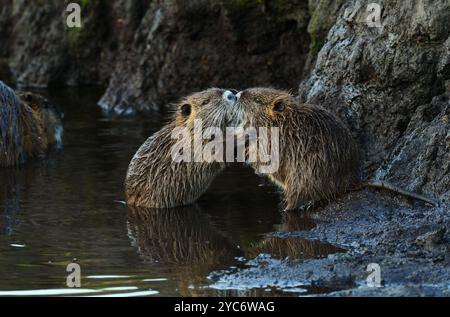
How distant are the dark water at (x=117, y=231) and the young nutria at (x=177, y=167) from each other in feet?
0.52

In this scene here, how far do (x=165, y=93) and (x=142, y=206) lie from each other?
4.89 metres

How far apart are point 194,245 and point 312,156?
49.7 inches

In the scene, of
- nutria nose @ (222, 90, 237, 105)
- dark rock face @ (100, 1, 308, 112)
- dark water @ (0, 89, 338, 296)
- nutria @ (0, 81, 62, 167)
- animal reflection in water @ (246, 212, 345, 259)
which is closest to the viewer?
dark water @ (0, 89, 338, 296)

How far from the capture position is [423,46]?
8.88 m

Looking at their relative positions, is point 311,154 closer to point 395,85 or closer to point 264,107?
point 264,107

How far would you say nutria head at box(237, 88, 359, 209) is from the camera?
8.44 meters

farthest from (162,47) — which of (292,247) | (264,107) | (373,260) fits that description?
(373,260)

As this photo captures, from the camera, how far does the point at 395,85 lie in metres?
9.07

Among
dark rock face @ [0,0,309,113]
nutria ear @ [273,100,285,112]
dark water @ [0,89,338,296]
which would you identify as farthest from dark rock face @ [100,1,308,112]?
nutria ear @ [273,100,285,112]

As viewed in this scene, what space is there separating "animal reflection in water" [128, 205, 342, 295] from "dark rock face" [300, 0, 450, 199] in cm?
98

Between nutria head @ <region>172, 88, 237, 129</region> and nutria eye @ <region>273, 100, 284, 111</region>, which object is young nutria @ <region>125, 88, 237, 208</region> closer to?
nutria head @ <region>172, 88, 237, 129</region>

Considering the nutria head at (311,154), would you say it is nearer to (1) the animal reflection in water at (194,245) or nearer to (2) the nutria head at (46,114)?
(1) the animal reflection in water at (194,245)

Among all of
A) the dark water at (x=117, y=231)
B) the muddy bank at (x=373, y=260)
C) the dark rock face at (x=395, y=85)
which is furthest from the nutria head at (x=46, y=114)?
the muddy bank at (x=373, y=260)

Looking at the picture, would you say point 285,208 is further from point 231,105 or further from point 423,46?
point 423,46
